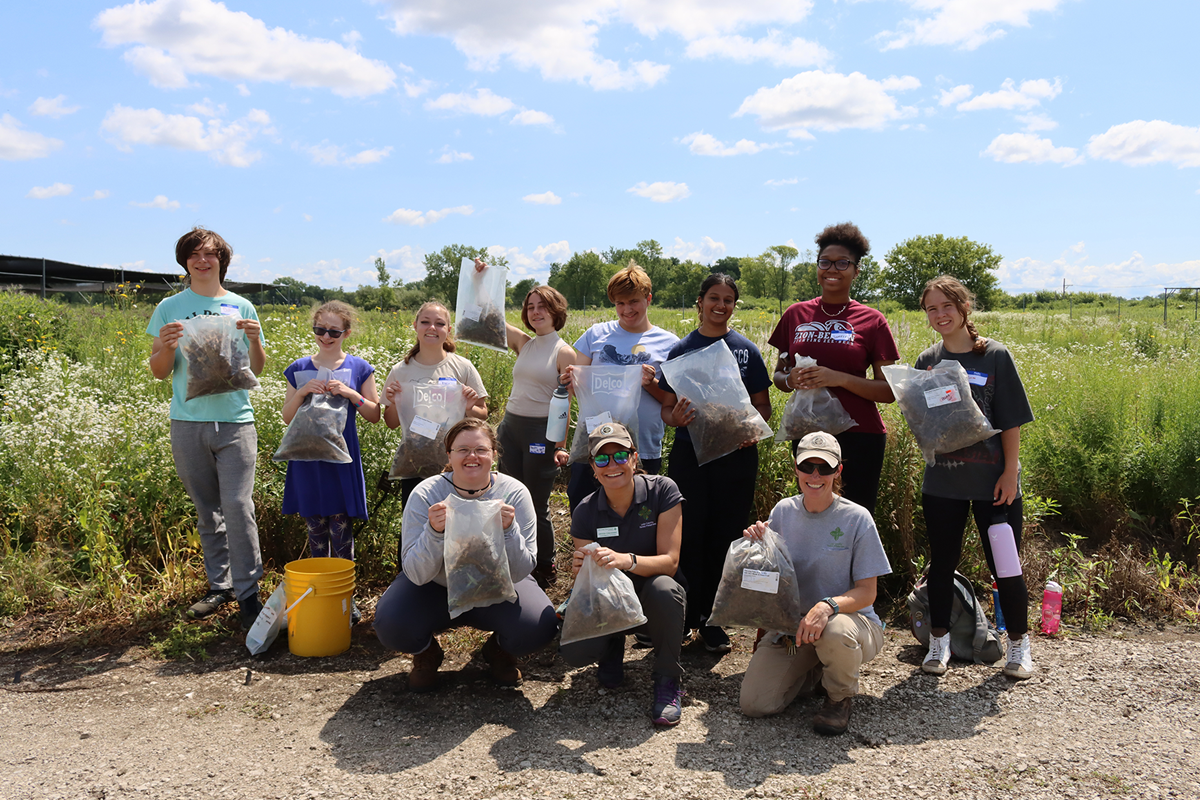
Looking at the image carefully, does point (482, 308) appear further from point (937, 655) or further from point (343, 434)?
point (937, 655)

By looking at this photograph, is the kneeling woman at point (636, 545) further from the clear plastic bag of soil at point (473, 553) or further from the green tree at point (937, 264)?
the green tree at point (937, 264)

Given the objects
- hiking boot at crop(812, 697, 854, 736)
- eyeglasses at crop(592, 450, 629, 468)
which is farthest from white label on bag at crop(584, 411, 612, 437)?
hiking boot at crop(812, 697, 854, 736)

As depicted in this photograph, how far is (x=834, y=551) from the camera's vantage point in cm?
314

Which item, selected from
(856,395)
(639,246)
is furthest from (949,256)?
(856,395)

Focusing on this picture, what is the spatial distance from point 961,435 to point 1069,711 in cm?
124

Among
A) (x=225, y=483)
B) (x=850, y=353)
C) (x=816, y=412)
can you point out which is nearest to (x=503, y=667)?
(x=225, y=483)

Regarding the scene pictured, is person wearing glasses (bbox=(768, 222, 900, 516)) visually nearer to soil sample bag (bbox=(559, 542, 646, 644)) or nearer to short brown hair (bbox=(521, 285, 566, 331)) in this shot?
short brown hair (bbox=(521, 285, 566, 331))

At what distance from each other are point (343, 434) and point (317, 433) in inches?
6.5

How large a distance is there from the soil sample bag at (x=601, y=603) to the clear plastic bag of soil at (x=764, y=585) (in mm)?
413

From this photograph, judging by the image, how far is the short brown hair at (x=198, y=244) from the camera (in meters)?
3.84

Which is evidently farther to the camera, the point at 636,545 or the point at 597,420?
the point at 597,420

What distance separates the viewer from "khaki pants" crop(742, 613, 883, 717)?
2.96 m

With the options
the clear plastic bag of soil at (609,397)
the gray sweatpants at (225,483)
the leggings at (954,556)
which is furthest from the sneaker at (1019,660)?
the gray sweatpants at (225,483)

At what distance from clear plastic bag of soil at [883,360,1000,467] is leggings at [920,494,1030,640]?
306mm
